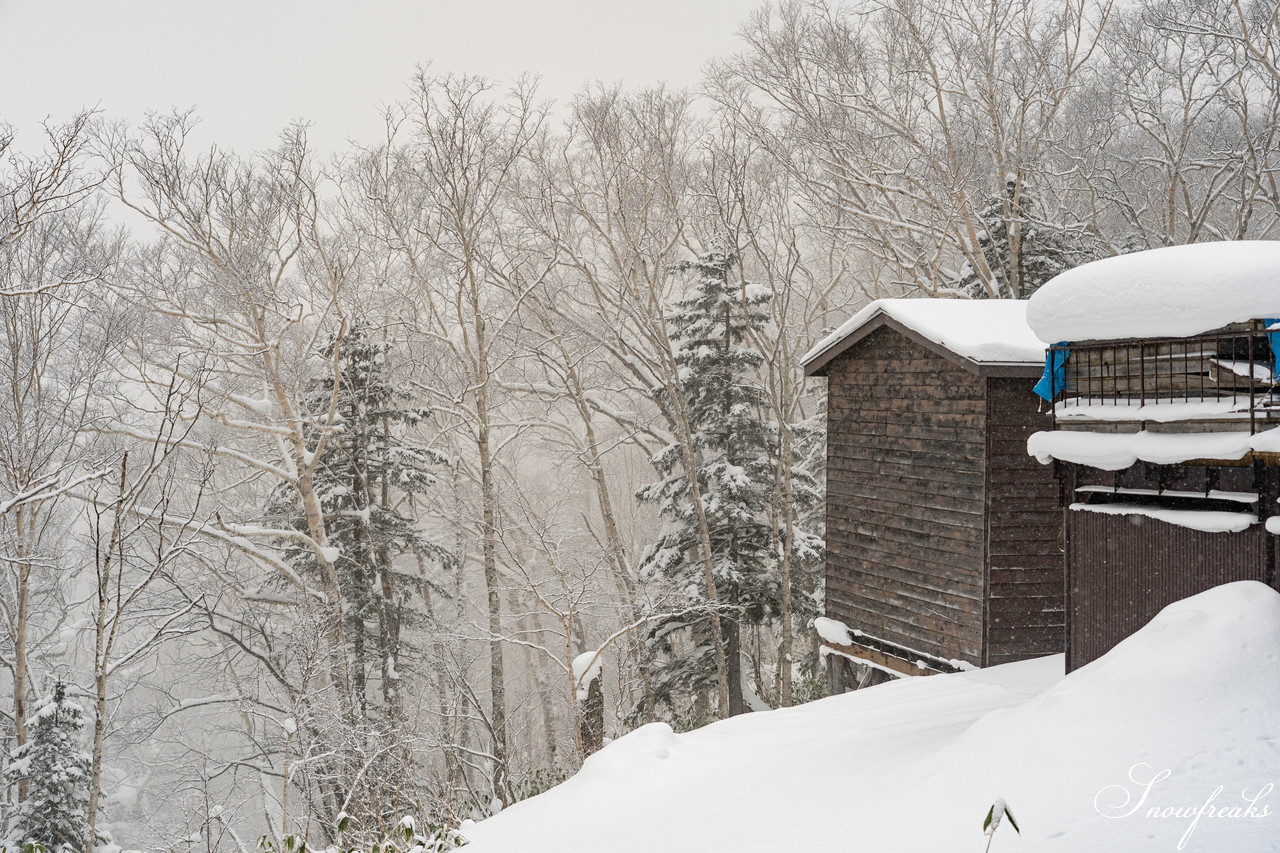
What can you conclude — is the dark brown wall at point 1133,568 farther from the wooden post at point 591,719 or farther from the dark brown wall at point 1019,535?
the wooden post at point 591,719

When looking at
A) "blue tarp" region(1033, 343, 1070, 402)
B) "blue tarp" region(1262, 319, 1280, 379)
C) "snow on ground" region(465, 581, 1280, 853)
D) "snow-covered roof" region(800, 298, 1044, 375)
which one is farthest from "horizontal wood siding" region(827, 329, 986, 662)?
"blue tarp" region(1262, 319, 1280, 379)

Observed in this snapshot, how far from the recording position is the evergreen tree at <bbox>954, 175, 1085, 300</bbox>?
727 inches

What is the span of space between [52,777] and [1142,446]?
13480mm

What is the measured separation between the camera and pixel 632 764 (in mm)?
6516

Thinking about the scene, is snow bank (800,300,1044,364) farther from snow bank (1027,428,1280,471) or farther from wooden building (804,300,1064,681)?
snow bank (1027,428,1280,471)

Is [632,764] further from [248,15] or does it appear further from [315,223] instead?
[248,15]

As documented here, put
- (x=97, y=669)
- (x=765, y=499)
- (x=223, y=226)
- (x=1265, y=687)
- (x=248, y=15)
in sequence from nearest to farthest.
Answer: (x=1265, y=687)
(x=97, y=669)
(x=223, y=226)
(x=765, y=499)
(x=248, y=15)

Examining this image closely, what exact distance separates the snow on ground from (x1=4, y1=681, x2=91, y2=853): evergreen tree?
27.9ft

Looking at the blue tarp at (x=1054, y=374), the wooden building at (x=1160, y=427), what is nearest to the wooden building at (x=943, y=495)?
the blue tarp at (x=1054, y=374)

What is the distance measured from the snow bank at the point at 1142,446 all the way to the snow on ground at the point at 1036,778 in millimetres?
890

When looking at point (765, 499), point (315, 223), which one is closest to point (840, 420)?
point (765, 499)

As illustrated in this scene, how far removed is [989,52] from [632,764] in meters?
17.0

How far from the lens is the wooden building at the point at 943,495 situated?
30.9ft

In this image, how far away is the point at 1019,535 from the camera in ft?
31.1
